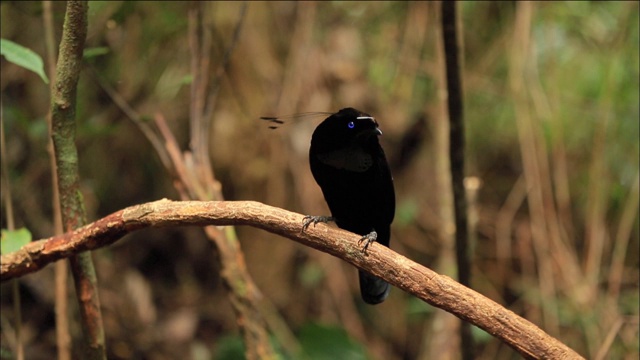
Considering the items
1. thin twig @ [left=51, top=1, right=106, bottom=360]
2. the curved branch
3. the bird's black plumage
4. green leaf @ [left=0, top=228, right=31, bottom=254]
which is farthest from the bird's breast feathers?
green leaf @ [left=0, top=228, right=31, bottom=254]

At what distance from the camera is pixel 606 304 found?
354cm

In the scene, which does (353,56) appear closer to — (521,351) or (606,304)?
(606,304)

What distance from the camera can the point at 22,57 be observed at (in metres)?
1.87

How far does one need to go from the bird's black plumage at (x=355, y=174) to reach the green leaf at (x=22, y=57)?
2.43 feet

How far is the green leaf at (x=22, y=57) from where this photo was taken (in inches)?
72.2

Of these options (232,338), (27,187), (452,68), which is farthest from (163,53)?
(452,68)

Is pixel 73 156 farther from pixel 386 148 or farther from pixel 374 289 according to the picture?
pixel 386 148

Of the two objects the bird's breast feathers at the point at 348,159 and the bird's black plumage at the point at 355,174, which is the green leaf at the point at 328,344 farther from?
the bird's breast feathers at the point at 348,159

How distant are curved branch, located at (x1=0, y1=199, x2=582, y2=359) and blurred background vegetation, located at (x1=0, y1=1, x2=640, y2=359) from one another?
1.44 metres

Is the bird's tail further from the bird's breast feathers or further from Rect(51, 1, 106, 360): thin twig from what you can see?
Rect(51, 1, 106, 360): thin twig

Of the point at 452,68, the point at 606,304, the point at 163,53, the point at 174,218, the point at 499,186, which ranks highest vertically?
the point at 163,53

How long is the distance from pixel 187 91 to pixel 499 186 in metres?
2.23

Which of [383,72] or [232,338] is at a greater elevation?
[383,72]

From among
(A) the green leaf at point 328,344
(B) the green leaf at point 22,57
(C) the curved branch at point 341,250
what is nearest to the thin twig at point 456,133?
(C) the curved branch at point 341,250
